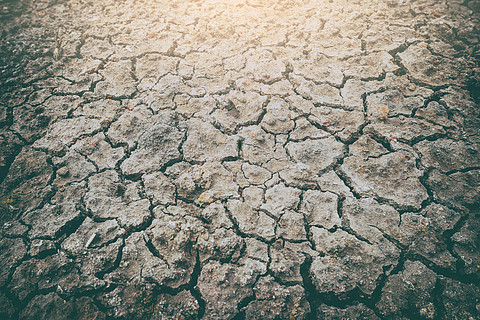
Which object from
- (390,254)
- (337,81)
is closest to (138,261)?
(390,254)

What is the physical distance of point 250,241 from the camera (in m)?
1.55

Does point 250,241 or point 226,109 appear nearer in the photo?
point 250,241

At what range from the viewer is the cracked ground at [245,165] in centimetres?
141

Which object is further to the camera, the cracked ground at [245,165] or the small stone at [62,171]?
the small stone at [62,171]

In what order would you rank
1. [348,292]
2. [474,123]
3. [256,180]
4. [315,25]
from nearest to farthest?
[348,292]
[256,180]
[474,123]
[315,25]

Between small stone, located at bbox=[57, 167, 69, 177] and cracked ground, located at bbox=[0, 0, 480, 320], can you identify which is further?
small stone, located at bbox=[57, 167, 69, 177]

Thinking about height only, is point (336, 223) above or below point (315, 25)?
below

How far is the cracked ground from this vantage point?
141 centimetres

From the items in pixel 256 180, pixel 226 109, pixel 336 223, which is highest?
pixel 226 109

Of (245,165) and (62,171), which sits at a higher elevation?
(62,171)

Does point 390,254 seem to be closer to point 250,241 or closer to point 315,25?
point 250,241

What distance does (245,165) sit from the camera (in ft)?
6.12

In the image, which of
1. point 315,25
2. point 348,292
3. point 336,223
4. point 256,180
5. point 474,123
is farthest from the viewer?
point 315,25

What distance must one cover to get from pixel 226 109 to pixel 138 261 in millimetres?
1312
